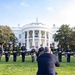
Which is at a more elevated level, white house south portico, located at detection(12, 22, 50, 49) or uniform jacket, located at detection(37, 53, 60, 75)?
white house south portico, located at detection(12, 22, 50, 49)

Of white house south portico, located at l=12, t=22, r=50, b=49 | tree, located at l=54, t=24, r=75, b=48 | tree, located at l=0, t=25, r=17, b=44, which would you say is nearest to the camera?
tree, located at l=54, t=24, r=75, b=48

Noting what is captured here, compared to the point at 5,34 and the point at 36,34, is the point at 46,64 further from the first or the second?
the point at 36,34

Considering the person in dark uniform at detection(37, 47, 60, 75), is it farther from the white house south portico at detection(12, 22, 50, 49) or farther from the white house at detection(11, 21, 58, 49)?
the white house south portico at detection(12, 22, 50, 49)

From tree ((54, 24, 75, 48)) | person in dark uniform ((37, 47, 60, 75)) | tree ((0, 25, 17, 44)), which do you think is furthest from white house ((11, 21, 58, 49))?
person in dark uniform ((37, 47, 60, 75))

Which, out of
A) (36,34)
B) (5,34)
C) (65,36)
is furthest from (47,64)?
(36,34)

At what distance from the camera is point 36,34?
86938 millimetres

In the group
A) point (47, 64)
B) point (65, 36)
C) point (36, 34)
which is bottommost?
point (47, 64)

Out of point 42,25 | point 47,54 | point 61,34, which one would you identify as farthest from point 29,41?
point 47,54

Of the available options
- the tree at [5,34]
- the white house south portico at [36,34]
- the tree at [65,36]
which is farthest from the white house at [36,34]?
the tree at [65,36]

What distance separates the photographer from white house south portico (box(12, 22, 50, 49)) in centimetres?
8419

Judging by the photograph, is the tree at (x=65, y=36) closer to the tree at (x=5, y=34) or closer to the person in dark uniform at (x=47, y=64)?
the tree at (x=5, y=34)

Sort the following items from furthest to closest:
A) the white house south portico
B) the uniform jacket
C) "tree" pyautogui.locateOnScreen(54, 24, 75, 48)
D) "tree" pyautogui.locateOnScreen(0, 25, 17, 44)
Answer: the white house south portico, "tree" pyautogui.locateOnScreen(0, 25, 17, 44), "tree" pyautogui.locateOnScreen(54, 24, 75, 48), the uniform jacket

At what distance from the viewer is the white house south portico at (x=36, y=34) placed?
84188 millimetres

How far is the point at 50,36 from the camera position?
91.6m
